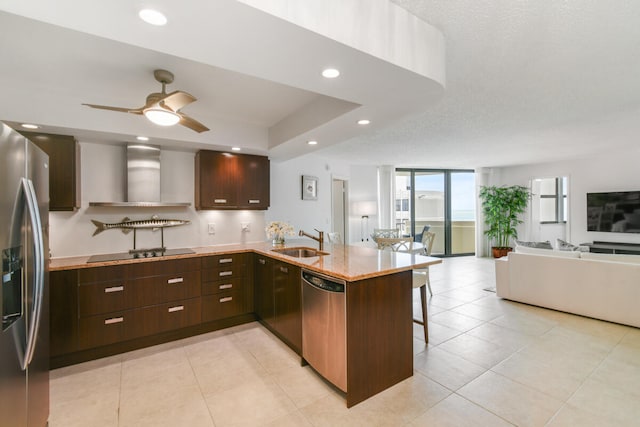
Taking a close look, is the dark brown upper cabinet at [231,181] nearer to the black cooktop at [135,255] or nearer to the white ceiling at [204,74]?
the white ceiling at [204,74]

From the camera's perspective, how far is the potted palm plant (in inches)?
284

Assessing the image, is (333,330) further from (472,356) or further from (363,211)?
(363,211)

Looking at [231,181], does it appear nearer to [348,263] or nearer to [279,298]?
[279,298]

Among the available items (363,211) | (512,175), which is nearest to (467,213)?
(512,175)

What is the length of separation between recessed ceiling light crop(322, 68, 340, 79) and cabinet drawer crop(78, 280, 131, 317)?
2613mm

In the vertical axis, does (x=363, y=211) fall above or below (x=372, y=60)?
below

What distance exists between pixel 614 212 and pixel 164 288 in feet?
27.0

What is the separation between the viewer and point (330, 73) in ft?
5.73

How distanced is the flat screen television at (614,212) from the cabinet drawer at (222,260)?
735cm

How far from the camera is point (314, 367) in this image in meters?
2.27

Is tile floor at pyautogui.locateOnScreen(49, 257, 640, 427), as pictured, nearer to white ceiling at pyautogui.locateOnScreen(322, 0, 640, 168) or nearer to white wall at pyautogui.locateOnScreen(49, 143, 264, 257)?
white wall at pyautogui.locateOnScreen(49, 143, 264, 257)

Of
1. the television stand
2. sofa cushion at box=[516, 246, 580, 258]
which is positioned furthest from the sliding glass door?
sofa cushion at box=[516, 246, 580, 258]

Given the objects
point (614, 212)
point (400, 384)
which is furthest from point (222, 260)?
point (614, 212)

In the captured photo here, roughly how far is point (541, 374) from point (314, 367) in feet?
5.95
